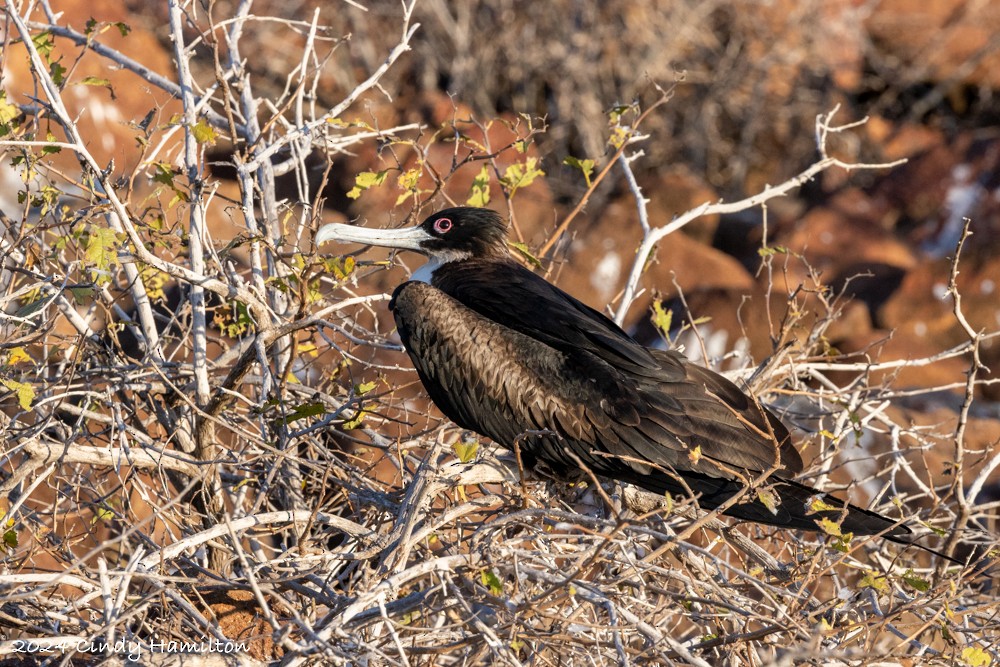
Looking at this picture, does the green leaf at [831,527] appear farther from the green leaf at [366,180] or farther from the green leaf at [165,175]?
→ the green leaf at [165,175]

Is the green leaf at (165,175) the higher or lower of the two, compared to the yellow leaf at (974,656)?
higher

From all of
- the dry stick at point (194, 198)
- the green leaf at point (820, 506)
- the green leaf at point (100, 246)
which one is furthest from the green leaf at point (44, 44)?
the green leaf at point (820, 506)

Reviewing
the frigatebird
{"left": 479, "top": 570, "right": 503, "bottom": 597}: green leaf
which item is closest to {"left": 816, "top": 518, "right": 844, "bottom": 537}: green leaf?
the frigatebird

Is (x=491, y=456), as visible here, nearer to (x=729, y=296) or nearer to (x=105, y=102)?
(x=729, y=296)

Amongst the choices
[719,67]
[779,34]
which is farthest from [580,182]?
[779,34]

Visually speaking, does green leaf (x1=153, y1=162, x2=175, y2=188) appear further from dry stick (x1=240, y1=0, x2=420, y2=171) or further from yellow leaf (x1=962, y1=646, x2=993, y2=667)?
yellow leaf (x1=962, y1=646, x2=993, y2=667)

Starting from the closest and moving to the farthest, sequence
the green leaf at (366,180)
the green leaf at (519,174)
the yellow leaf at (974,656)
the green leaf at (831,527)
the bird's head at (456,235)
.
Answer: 1. the yellow leaf at (974,656)
2. the green leaf at (831,527)
3. the green leaf at (366,180)
4. the green leaf at (519,174)
5. the bird's head at (456,235)

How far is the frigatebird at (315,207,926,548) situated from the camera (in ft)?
11.3

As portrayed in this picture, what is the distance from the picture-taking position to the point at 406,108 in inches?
374

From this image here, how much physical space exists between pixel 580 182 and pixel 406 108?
5.08 ft

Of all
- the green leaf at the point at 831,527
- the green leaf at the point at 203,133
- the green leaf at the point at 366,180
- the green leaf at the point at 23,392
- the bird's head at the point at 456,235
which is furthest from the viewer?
the bird's head at the point at 456,235

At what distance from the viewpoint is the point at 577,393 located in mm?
3557

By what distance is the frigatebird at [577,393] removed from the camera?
135 inches

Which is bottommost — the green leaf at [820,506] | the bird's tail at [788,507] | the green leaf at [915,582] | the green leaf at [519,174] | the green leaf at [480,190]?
the green leaf at [915,582]
